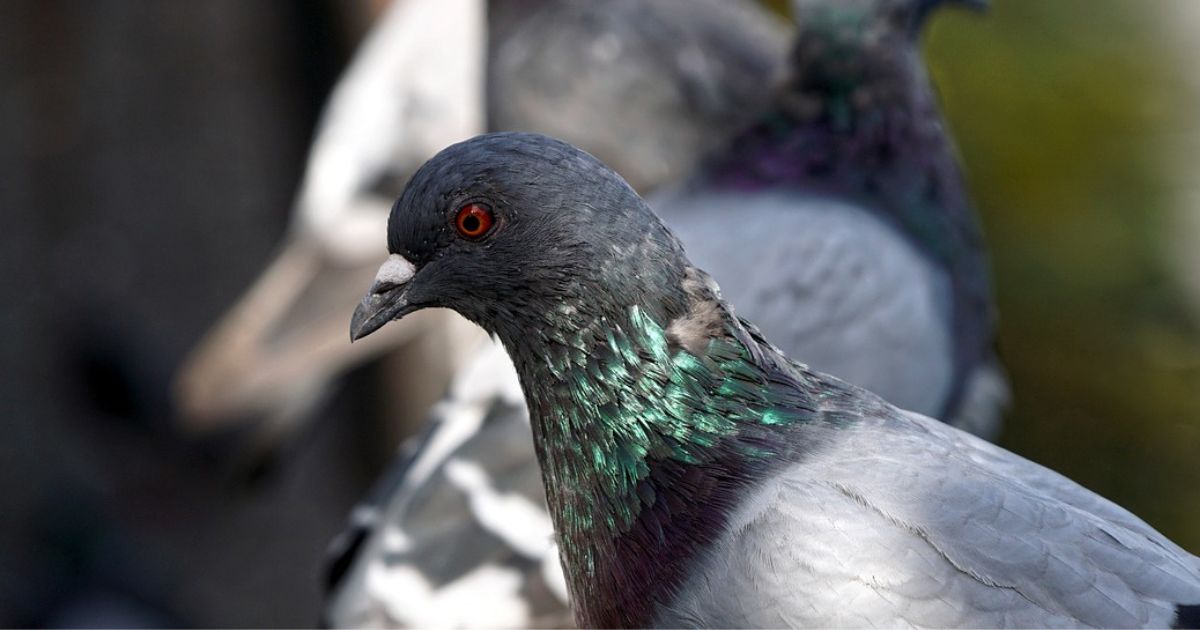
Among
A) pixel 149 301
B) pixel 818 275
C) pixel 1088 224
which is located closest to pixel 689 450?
pixel 818 275

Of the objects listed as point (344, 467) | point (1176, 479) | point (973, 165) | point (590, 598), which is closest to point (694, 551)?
point (590, 598)

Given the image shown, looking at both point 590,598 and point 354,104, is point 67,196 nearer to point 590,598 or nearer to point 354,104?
point 354,104

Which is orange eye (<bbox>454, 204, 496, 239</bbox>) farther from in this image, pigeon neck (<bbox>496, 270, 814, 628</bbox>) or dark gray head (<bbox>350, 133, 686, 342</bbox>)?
pigeon neck (<bbox>496, 270, 814, 628</bbox>)

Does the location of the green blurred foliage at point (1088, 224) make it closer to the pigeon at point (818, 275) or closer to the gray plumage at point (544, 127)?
the gray plumage at point (544, 127)

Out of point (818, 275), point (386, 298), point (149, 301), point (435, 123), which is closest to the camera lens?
point (386, 298)

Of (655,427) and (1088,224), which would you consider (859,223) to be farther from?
(1088,224)

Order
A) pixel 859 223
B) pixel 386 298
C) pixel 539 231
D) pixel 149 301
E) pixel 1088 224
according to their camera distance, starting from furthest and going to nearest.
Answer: pixel 149 301
pixel 1088 224
pixel 859 223
pixel 386 298
pixel 539 231

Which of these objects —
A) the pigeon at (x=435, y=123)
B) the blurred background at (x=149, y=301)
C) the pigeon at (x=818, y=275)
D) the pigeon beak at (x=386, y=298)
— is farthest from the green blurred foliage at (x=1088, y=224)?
the pigeon beak at (x=386, y=298)
